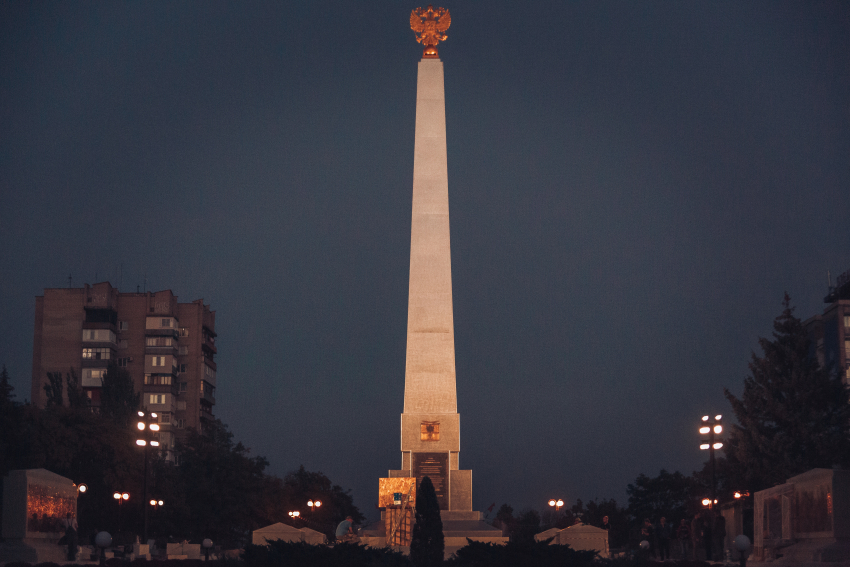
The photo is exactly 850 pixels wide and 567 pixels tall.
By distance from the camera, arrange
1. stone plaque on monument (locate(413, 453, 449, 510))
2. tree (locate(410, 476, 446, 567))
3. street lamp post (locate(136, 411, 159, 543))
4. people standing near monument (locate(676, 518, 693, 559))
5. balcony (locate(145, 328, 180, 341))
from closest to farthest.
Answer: tree (locate(410, 476, 446, 567))
street lamp post (locate(136, 411, 159, 543))
people standing near monument (locate(676, 518, 693, 559))
stone plaque on monument (locate(413, 453, 449, 510))
balcony (locate(145, 328, 180, 341))

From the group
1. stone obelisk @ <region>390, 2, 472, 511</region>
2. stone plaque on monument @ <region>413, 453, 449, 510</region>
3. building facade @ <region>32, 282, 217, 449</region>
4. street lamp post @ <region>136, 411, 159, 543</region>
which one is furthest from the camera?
building facade @ <region>32, 282, 217, 449</region>

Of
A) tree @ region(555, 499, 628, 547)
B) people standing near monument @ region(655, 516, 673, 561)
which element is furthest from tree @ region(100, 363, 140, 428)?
people standing near monument @ region(655, 516, 673, 561)

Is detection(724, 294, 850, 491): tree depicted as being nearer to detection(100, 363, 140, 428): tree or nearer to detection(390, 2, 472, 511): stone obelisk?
detection(390, 2, 472, 511): stone obelisk

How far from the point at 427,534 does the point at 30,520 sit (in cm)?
870

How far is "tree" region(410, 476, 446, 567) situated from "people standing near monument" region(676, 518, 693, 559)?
10300 millimetres

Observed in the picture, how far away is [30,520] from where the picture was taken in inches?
718

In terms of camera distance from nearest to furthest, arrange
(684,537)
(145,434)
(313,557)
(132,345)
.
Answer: (313,557)
(145,434)
(684,537)
(132,345)

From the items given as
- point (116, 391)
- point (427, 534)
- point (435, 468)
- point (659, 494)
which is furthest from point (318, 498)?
point (427, 534)

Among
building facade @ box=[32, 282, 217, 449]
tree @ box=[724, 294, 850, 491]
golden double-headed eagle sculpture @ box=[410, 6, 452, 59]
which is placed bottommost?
tree @ box=[724, 294, 850, 491]

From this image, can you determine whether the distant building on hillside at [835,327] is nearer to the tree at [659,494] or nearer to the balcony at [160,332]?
the tree at [659,494]

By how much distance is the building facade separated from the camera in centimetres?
6425

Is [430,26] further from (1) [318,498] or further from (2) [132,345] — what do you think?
(2) [132,345]

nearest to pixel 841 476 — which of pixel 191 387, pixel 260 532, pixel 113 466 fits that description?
pixel 260 532

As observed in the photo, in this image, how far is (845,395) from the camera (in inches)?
1128
